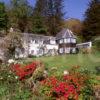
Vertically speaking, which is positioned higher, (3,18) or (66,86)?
(3,18)

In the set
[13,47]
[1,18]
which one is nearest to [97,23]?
[1,18]

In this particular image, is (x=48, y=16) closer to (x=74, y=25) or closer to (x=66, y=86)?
(x=74, y=25)

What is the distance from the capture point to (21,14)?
70.7m

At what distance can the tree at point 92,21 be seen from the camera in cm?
6462

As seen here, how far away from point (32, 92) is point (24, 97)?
70cm

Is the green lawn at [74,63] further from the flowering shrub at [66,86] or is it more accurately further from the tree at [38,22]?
the tree at [38,22]

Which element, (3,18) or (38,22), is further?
(38,22)

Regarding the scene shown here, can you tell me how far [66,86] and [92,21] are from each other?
163 feet

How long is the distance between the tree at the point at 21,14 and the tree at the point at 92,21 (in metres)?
12.0

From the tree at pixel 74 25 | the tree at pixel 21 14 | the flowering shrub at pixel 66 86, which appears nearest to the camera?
the flowering shrub at pixel 66 86

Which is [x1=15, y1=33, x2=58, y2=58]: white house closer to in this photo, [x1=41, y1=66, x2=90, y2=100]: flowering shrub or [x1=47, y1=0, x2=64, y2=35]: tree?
[x1=47, y1=0, x2=64, y2=35]: tree

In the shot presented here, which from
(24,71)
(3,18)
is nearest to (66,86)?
(24,71)

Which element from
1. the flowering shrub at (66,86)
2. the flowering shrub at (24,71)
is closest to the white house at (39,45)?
the flowering shrub at (24,71)

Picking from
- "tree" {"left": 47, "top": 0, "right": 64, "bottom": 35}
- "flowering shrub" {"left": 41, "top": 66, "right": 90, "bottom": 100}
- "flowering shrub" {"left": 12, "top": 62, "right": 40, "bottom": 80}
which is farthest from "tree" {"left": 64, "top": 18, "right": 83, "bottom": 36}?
"flowering shrub" {"left": 41, "top": 66, "right": 90, "bottom": 100}
